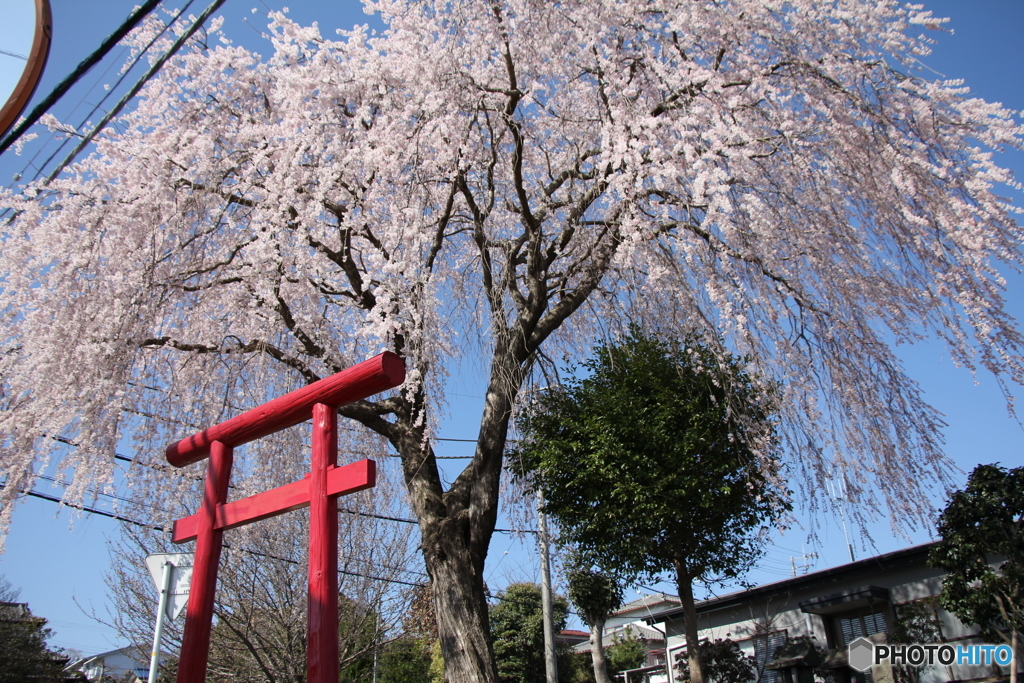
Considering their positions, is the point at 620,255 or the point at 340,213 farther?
the point at 340,213

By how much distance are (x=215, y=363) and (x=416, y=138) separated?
3118 millimetres

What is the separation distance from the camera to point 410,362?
530cm

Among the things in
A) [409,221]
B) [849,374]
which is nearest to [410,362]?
[409,221]

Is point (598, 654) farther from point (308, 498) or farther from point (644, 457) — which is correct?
point (308, 498)

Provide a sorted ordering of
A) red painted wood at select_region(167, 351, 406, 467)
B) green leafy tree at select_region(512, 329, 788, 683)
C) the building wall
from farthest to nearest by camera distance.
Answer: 1. the building wall
2. green leafy tree at select_region(512, 329, 788, 683)
3. red painted wood at select_region(167, 351, 406, 467)

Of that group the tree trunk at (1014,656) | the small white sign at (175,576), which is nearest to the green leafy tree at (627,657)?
the tree trunk at (1014,656)

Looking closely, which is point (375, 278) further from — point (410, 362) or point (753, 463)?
point (753, 463)

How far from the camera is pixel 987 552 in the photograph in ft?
24.6

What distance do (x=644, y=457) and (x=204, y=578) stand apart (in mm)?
4218

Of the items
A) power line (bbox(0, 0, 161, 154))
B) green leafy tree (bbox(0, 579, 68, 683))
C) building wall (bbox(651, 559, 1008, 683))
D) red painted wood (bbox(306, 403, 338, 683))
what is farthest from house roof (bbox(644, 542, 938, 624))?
green leafy tree (bbox(0, 579, 68, 683))

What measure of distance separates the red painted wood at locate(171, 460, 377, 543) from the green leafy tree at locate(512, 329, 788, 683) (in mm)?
2863

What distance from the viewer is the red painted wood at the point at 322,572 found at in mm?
3414

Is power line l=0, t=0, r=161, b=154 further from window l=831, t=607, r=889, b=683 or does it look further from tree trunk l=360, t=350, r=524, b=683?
window l=831, t=607, r=889, b=683
